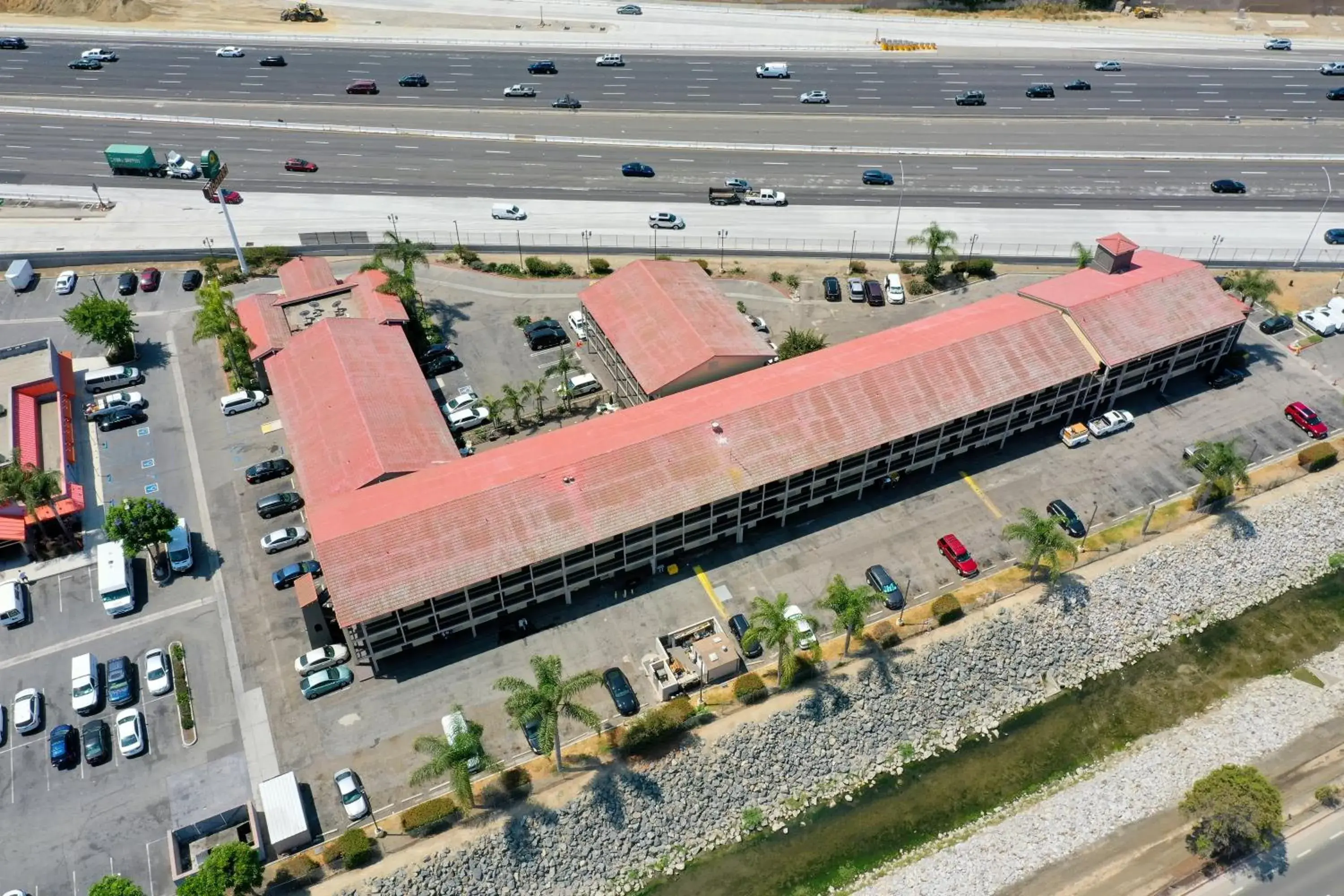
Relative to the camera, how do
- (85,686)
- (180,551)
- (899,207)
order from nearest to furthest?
(85,686) < (180,551) < (899,207)

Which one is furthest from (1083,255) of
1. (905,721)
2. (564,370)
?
(905,721)

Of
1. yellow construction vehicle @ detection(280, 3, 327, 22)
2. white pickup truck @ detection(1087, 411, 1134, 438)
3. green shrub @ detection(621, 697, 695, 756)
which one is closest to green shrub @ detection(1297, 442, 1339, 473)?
white pickup truck @ detection(1087, 411, 1134, 438)

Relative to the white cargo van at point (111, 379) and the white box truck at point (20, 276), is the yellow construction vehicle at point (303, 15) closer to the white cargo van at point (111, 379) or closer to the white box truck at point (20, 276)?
the white box truck at point (20, 276)

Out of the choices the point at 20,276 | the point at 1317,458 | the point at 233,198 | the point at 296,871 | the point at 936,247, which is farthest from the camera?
the point at 233,198

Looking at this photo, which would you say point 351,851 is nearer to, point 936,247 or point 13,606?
point 13,606

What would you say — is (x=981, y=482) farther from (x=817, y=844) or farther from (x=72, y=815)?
(x=72, y=815)

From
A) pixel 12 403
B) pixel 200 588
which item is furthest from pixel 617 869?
pixel 12 403

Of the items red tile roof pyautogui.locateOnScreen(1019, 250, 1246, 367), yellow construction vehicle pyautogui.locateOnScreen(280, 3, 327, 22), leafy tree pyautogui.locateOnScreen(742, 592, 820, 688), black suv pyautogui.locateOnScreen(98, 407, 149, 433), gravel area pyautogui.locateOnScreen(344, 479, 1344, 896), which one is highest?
yellow construction vehicle pyautogui.locateOnScreen(280, 3, 327, 22)

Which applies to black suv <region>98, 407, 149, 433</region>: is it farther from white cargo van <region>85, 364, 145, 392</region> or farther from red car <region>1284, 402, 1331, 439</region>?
red car <region>1284, 402, 1331, 439</region>
